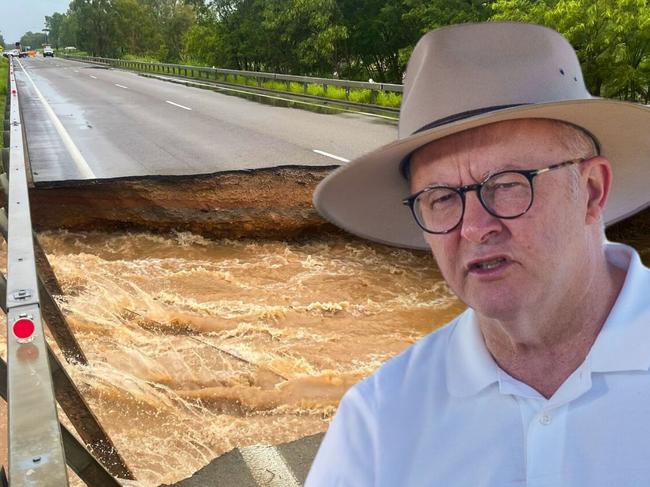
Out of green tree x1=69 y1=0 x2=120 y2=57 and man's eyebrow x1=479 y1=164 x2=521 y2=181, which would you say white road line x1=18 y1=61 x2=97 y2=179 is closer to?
man's eyebrow x1=479 y1=164 x2=521 y2=181

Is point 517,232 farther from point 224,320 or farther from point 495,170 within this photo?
point 224,320

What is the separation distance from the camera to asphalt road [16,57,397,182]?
10680 mm

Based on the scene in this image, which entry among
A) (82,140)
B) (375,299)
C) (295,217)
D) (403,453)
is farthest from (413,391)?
(82,140)

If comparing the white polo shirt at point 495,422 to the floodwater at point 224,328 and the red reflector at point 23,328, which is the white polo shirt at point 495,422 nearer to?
the red reflector at point 23,328

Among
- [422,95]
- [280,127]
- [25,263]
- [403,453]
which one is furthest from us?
[280,127]

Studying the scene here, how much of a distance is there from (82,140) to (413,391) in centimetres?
1371

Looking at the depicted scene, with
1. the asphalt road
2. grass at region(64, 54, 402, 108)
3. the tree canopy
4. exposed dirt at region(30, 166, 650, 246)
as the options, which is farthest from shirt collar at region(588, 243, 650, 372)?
grass at region(64, 54, 402, 108)

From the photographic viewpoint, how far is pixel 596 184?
1.31 metres

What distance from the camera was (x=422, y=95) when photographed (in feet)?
4.43

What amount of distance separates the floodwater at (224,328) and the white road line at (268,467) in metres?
0.55

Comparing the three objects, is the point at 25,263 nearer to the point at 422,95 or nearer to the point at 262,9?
the point at 422,95

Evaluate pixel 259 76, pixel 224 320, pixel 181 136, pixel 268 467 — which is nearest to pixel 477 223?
pixel 268 467

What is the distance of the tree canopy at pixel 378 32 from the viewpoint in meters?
14.4

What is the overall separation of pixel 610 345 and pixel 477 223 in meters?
0.31
